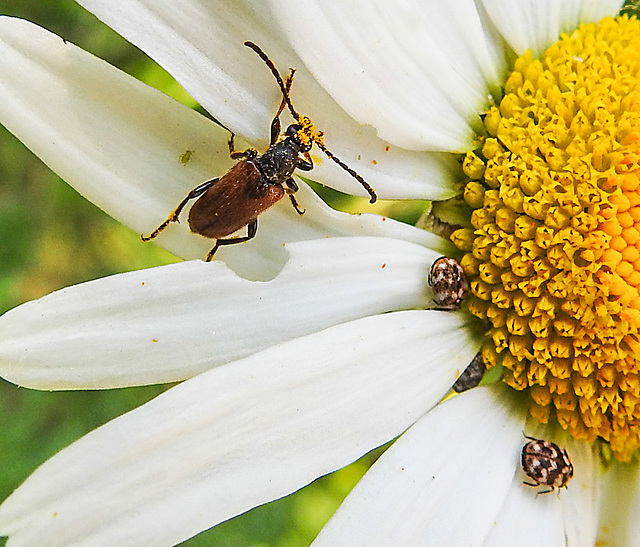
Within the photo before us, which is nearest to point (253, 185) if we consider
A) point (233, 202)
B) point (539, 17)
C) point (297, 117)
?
point (233, 202)

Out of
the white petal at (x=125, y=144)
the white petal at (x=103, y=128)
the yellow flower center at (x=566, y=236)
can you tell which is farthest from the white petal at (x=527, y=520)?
the white petal at (x=103, y=128)

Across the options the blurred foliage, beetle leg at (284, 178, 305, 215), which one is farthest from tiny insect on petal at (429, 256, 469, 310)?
the blurred foliage

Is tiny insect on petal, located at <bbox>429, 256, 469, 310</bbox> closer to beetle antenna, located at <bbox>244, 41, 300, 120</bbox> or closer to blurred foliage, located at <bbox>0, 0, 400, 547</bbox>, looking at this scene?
beetle antenna, located at <bbox>244, 41, 300, 120</bbox>

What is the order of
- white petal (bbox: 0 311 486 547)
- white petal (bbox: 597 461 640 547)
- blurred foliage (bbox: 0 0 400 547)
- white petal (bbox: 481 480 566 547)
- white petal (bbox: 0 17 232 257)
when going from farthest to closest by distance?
blurred foliage (bbox: 0 0 400 547) < white petal (bbox: 597 461 640 547) < white petal (bbox: 481 480 566 547) < white petal (bbox: 0 17 232 257) < white petal (bbox: 0 311 486 547)

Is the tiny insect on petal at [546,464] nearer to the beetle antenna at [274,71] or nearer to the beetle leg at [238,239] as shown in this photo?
the beetle leg at [238,239]

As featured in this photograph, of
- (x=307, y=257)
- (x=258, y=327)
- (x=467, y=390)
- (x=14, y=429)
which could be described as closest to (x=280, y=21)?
(x=307, y=257)

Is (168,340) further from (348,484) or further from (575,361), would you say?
(348,484)
